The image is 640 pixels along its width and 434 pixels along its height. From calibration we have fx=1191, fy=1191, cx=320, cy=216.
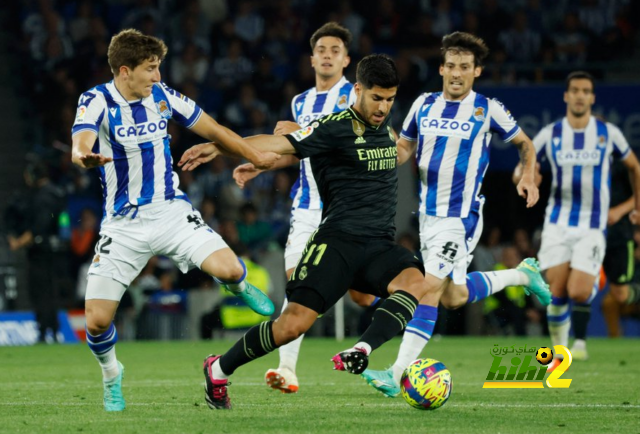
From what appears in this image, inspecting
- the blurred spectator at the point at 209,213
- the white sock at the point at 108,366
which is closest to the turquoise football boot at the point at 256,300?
the white sock at the point at 108,366

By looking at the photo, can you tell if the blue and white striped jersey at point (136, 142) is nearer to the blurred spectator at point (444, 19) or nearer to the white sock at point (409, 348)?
the white sock at point (409, 348)

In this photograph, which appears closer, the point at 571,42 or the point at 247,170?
the point at 247,170

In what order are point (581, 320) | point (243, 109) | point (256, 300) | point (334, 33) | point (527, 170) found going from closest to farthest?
point (256, 300) < point (527, 170) < point (334, 33) < point (581, 320) < point (243, 109)

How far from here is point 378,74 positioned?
22.1ft

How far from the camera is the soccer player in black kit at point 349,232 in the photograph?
662 cm

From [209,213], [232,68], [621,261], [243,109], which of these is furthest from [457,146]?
[232,68]

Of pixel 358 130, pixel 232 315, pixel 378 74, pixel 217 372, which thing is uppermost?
pixel 378 74

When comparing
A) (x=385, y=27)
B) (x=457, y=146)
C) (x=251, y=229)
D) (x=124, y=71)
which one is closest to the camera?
(x=124, y=71)

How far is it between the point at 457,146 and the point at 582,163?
257 cm

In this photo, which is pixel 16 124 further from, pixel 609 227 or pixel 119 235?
pixel 119 235

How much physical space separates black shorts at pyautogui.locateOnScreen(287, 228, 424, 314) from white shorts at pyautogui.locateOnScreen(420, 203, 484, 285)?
1.56 meters

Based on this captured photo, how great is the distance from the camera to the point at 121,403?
7055 millimetres

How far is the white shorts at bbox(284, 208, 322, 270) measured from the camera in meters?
8.72

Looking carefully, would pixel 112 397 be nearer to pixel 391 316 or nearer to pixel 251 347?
pixel 251 347
